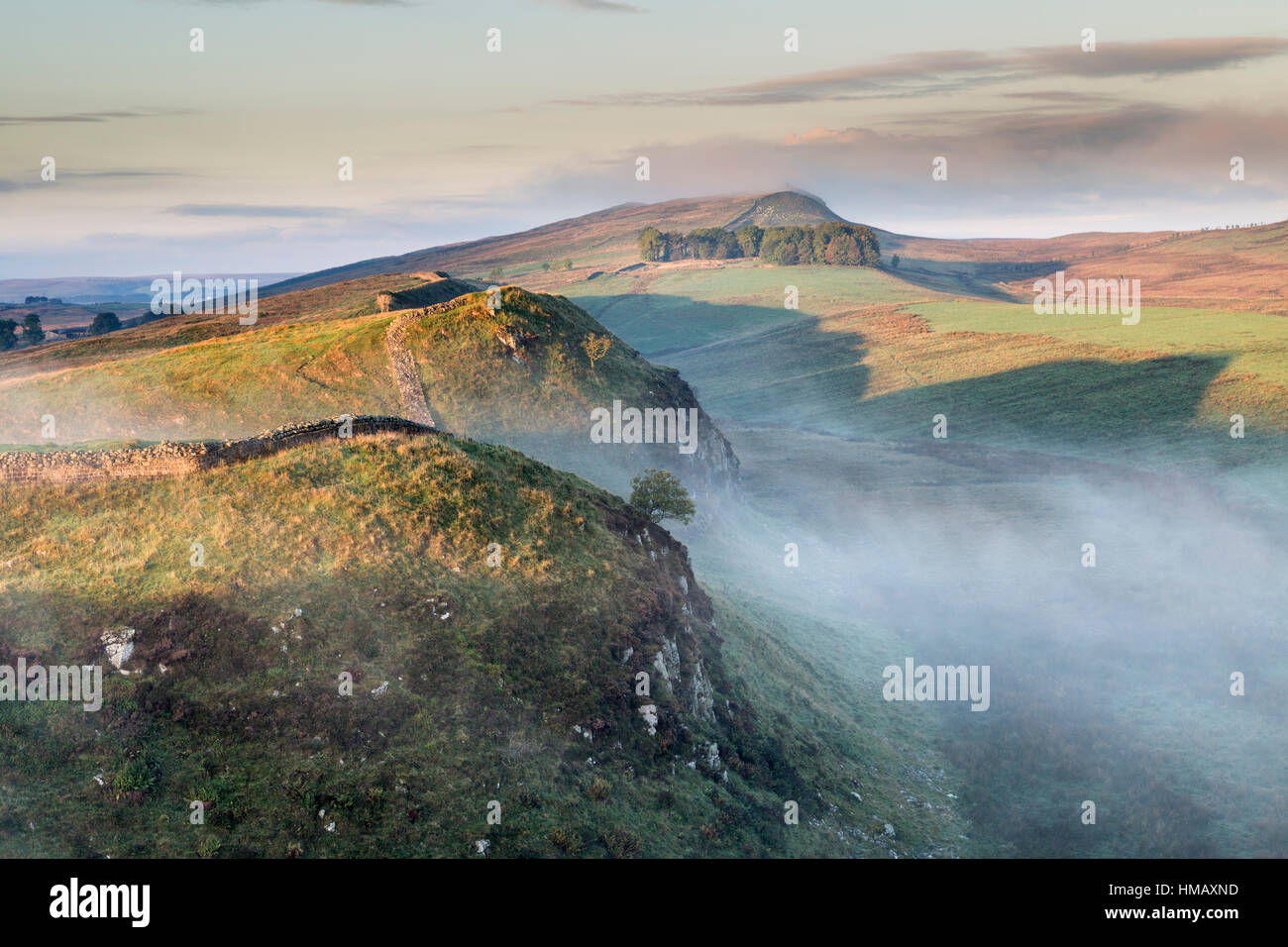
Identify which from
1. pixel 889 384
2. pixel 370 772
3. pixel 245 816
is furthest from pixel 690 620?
pixel 889 384

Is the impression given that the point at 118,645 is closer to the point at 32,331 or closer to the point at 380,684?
the point at 380,684

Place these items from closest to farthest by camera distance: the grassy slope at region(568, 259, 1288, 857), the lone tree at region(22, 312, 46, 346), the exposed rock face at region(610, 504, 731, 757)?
the exposed rock face at region(610, 504, 731, 757)
the grassy slope at region(568, 259, 1288, 857)
the lone tree at region(22, 312, 46, 346)

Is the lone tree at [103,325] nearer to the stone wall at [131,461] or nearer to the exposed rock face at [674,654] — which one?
the stone wall at [131,461]

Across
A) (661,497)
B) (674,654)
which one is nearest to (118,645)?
(674,654)

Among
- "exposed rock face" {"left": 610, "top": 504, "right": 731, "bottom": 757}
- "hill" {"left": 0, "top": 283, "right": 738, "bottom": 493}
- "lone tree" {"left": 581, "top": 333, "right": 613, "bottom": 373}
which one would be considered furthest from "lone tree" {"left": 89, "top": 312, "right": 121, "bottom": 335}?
"exposed rock face" {"left": 610, "top": 504, "right": 731, "bottom": 757}

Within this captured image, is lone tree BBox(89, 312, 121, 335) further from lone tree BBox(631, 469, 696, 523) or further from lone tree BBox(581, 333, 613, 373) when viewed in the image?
lone tree BBox(631, 469, 696, 523)

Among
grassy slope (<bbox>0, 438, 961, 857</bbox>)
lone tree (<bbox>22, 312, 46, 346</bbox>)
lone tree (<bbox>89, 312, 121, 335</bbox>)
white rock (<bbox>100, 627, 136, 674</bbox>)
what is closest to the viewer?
grassy slope (<bbox>0, 438, 961, 857</bbox>)

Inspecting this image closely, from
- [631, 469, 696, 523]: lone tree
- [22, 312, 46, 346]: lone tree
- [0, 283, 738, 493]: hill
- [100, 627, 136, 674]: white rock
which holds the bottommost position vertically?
[100, 627, 136, 674]: white rock

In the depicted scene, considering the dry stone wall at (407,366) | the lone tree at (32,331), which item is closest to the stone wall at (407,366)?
the dry stone wall at (407,366)
